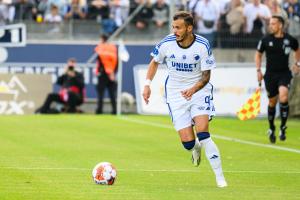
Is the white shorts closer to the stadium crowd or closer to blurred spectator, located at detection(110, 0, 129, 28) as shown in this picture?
the stadium crowd

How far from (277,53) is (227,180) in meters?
7.16

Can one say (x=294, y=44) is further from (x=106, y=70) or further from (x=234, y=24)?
(x=106, y=70)

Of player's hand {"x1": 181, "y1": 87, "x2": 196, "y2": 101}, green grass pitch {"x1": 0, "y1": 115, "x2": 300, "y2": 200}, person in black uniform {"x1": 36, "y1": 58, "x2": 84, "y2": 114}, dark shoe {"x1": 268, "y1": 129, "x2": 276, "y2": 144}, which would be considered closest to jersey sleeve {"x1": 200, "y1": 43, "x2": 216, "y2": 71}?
player's hand {"x1": 181, "y1": 87, "x2": 196, "y2": 101}

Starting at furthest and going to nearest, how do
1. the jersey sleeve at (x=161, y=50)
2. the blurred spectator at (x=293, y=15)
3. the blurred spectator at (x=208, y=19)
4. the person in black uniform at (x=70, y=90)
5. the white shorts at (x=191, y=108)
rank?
1. the blurred spectator at (x=208, y=19)
2. the person in black uniform at (x=70, y=90)
3. the blurred spectator at (x=293, y=15)
4. the jersey sleeve at (x=161, y=50)
5. the white shorts at (x=191, y=108)

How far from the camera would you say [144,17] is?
32125 mm

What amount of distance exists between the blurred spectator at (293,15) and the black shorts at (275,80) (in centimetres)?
1005

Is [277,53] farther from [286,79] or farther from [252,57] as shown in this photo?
[252,57]

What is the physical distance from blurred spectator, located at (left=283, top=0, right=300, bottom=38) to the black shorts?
10047mm

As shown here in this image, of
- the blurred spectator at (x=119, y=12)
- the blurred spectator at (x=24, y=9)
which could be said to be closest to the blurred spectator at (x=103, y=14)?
the blurred spectator at (x=119, y=12)

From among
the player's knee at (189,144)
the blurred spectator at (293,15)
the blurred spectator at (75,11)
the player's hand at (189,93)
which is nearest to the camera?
the player's hand at (189,93)

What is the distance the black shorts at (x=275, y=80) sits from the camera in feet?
64.0

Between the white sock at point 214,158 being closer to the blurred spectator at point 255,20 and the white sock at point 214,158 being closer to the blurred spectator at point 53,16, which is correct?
the blurred spectator at point 255,20

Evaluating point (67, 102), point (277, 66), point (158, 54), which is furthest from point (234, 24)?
point (158, 54)

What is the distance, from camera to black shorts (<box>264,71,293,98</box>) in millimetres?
19516
